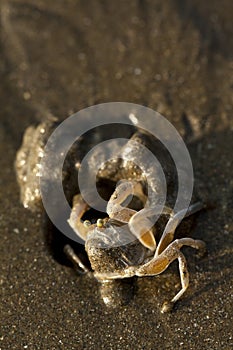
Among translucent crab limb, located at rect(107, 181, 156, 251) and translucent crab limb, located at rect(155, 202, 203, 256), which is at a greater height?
translucent crab limb, located at rect(107, 181, 156, 251)

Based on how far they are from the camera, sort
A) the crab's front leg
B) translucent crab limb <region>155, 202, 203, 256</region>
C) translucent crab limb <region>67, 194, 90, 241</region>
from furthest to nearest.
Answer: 1. translucent crab limb <region>67, 194, 90, 241</region>
2. translucent crab limb <region>155, 202, 203, 256</region>
3. the crab's front leg

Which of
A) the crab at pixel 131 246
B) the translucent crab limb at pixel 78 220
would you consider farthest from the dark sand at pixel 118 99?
the translucent crab limb at pixel 78 220

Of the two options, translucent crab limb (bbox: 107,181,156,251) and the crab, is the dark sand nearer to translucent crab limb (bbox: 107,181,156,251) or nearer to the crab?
the crab

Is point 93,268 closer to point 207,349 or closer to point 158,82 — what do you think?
point 207,349

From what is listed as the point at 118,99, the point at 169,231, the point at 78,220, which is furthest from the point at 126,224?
the point at 118,99

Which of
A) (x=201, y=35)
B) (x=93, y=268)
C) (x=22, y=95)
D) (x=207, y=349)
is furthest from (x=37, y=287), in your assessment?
(x=201, y=35)

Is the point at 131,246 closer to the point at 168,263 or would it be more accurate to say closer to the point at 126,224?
the point at 126,224

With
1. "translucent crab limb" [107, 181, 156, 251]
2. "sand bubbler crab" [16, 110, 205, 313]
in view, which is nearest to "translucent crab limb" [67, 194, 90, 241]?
"sand bubbler crab" [16, 110, 205, 313]

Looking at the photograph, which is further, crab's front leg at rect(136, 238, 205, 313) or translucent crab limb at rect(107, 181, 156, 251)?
translucent crab limb at rect(107, 181, 156, 251)

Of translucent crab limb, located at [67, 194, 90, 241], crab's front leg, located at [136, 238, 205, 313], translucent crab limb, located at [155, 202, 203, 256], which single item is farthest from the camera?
translucent crab limb, located at [67, 194, 90, 241]
